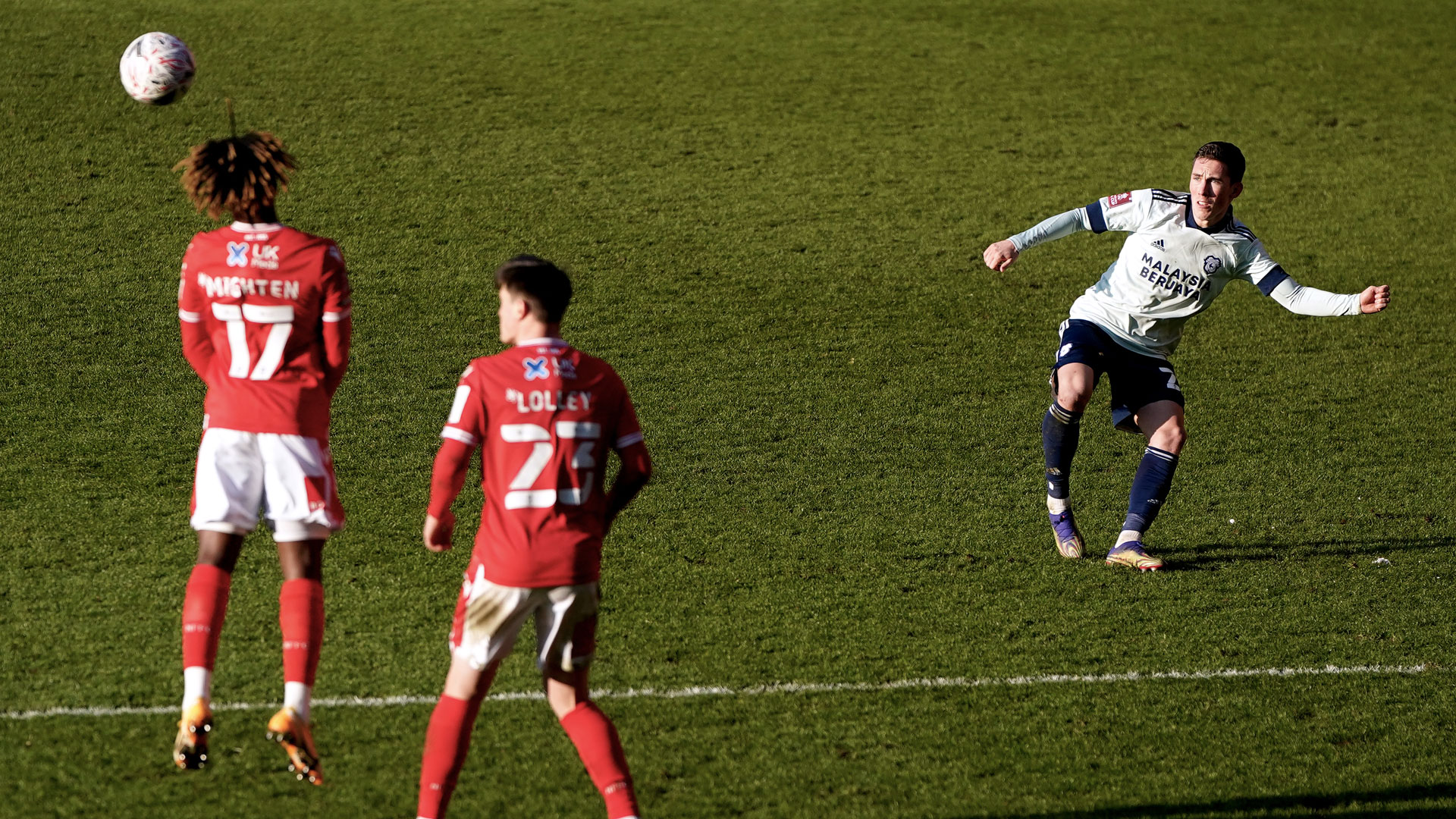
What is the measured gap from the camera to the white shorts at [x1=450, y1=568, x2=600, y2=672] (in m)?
3.80

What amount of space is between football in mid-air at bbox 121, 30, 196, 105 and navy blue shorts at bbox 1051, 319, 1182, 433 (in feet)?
14.8

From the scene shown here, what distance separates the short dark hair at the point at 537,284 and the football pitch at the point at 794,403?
1.57m

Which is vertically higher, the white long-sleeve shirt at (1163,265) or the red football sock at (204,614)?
the white long-sleeve shirt at (1163,265)

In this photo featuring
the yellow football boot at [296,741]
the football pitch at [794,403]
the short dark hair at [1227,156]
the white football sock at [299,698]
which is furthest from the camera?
the short dark hair at [1227,156]

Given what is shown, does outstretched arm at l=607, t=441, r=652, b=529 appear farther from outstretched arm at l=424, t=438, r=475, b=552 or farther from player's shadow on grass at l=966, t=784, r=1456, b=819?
player's shadow on grass at l=966, t=784, r=1456, b=819

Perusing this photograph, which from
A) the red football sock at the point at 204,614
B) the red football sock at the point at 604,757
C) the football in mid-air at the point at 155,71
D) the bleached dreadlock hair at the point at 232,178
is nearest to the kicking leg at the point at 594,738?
the red football sock at the point at 604,757

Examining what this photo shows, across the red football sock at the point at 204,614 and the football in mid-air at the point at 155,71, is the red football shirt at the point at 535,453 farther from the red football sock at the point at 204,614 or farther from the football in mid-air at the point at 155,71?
the football in mid-air at the point at 155,71

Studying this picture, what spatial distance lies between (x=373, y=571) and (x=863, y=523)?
2.36 metres

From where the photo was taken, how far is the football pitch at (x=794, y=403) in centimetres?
482

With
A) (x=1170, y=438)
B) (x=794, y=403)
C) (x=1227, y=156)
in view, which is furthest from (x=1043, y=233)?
(x=794, y=403)

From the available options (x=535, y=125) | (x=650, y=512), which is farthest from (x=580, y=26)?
(x=650, y=512)

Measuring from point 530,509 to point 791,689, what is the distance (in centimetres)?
180

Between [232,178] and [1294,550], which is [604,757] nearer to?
[232,178]

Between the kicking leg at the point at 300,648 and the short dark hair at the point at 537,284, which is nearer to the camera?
the short dark hair at the point at 537,284
